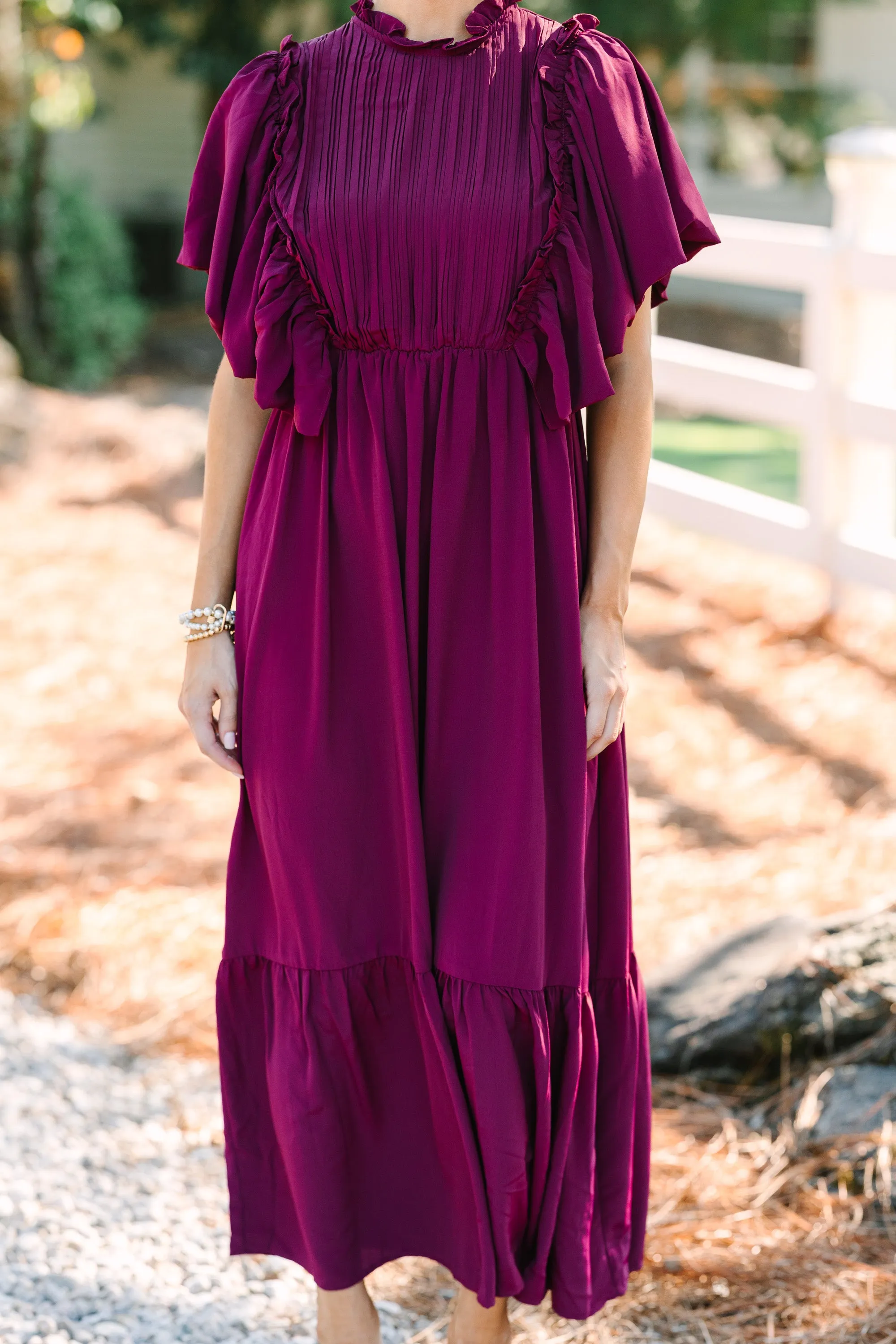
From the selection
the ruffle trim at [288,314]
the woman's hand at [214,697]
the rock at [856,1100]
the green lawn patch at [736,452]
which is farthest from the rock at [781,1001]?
the green lawn patch at [736,452]

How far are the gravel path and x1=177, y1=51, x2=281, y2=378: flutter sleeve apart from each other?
4.50ft

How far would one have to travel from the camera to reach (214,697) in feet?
5.80

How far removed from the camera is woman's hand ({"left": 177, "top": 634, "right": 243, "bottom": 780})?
1745 millimetres

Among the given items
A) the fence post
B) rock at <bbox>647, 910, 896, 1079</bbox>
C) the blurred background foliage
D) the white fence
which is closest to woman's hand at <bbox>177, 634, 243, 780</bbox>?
rock at <bbox>647, 910, 896, 1079</bbox>

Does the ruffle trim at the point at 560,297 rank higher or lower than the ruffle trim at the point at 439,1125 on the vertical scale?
higher

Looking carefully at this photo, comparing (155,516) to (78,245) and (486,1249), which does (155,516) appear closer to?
(78,245)

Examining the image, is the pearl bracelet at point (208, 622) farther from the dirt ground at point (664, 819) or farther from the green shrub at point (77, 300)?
the green shrub at point (77, 300)

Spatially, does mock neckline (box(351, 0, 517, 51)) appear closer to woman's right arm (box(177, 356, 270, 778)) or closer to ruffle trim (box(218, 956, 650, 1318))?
woman's right arm (box(177, 356, 270, 778))

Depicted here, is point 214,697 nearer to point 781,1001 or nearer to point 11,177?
point 781,1001

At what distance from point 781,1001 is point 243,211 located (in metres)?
1.71

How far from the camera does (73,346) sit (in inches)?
386

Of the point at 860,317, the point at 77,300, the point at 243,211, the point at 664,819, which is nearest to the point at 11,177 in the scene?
the point at 77,300

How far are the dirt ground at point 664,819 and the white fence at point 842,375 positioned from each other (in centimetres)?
29

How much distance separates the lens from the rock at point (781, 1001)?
2.54 meters
